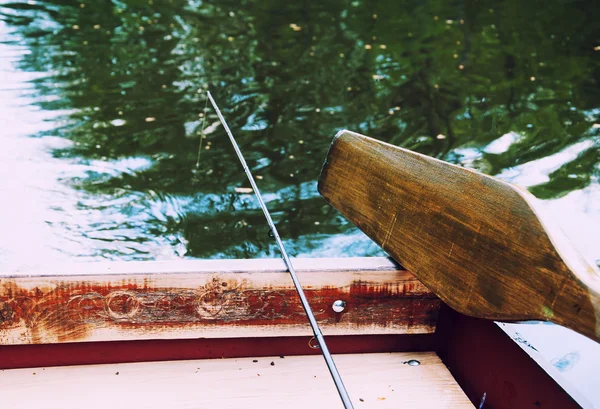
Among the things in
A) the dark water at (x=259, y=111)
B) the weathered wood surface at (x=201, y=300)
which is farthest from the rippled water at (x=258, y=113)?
the weathered wood surface at (x=201, y=300)

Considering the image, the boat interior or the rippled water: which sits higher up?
the boat interior

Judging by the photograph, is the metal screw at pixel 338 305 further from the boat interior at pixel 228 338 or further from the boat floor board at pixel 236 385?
the boat floor board at pixel 236 385

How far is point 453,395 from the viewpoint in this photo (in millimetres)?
1918

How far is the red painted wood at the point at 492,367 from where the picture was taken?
1.61 m

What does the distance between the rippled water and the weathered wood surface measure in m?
1.72

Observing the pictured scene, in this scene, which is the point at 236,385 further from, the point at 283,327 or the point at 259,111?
the point at 259,111

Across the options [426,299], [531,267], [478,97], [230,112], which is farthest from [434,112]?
[531,267]

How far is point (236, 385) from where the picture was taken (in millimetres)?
1924

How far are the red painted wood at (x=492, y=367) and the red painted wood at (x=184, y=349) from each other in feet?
0.34

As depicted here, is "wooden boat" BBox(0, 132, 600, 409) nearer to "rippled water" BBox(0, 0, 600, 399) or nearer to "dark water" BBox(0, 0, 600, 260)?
"rippled water" BBox(0, 0, 600, 399)

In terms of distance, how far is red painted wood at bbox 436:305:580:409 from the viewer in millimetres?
1608

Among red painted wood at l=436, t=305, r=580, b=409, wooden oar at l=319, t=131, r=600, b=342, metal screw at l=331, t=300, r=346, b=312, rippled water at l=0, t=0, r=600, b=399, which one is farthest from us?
rippled water at l=0, t=0, r=600, b=399

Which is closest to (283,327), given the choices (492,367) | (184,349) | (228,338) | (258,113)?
(228,338)

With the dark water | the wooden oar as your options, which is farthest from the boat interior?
the dark water
